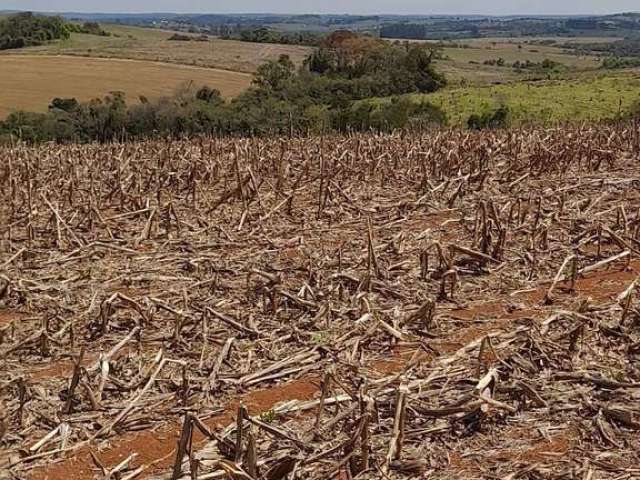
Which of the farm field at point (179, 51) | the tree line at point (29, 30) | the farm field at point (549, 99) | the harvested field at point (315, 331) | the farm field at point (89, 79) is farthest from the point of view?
the tree line at point (29, 30)

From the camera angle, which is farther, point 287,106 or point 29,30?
point 29,30

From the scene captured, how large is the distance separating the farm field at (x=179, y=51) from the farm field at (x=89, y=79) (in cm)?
409

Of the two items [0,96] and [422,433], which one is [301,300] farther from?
[0,96]

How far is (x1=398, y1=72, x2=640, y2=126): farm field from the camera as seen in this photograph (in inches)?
1248

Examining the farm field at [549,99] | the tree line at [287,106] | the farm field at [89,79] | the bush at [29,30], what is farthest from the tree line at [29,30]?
the farm field at [549,99]

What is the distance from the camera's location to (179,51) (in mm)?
70938

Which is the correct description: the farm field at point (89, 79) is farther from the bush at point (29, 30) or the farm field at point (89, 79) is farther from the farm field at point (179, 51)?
the bush at point (29, 30)

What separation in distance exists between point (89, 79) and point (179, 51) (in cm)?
2435

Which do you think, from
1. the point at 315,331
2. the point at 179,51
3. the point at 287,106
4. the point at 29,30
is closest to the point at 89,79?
the point at 287,106

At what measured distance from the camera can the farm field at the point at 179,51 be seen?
2430 inches

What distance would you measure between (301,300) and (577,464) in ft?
8.73

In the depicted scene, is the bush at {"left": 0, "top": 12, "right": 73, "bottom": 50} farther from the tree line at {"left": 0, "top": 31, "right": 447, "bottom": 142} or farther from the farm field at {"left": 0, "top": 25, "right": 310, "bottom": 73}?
the tree line at {"left": 0, "top": 31, "right": 447, "bottom": 142}

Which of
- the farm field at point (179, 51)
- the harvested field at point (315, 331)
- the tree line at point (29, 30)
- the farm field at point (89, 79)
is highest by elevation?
the tree line at point (29, 30)

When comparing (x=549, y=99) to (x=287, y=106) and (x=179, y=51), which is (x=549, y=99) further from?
(x=179, y=51)
